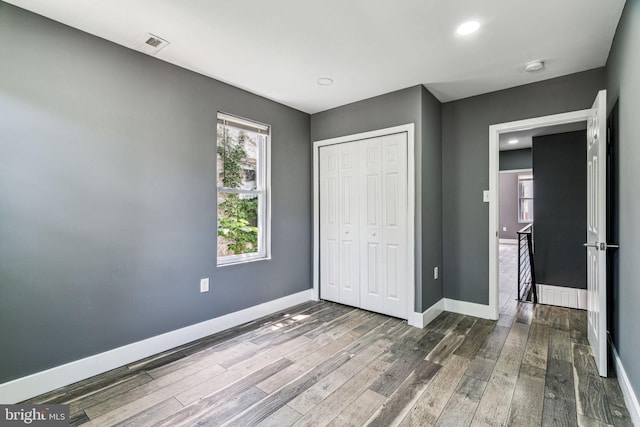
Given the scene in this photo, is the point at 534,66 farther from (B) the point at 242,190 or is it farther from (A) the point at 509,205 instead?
(A) the point at 509,205

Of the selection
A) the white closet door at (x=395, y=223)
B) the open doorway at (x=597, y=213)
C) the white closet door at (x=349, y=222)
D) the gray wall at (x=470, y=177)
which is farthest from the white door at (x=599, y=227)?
the white closet door at (x=349, y=222)

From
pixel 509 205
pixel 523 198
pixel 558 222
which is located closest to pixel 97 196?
pixel 558 222

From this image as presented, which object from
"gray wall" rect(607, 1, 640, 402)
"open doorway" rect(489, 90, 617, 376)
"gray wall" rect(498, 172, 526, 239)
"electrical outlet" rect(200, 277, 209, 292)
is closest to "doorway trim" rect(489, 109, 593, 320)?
"open doorway" rect(489, 90, 617, 376)

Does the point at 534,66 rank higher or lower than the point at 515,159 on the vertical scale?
higher

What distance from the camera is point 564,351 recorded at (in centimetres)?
253

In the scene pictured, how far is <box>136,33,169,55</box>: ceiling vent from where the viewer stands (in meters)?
2.22

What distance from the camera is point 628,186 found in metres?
1.85

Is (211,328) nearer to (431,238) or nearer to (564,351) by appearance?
(431,238)

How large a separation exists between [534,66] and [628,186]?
4.61 feet

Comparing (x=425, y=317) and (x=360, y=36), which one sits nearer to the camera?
(x=360, y=36)

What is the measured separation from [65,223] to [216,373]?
1499 millimetres

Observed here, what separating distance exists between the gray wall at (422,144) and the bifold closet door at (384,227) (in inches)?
6.2

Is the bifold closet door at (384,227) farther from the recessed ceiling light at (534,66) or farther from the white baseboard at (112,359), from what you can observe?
the white baseboard at (112,359)

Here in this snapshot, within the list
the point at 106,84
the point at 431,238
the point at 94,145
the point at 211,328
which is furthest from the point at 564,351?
the point at 106,84
